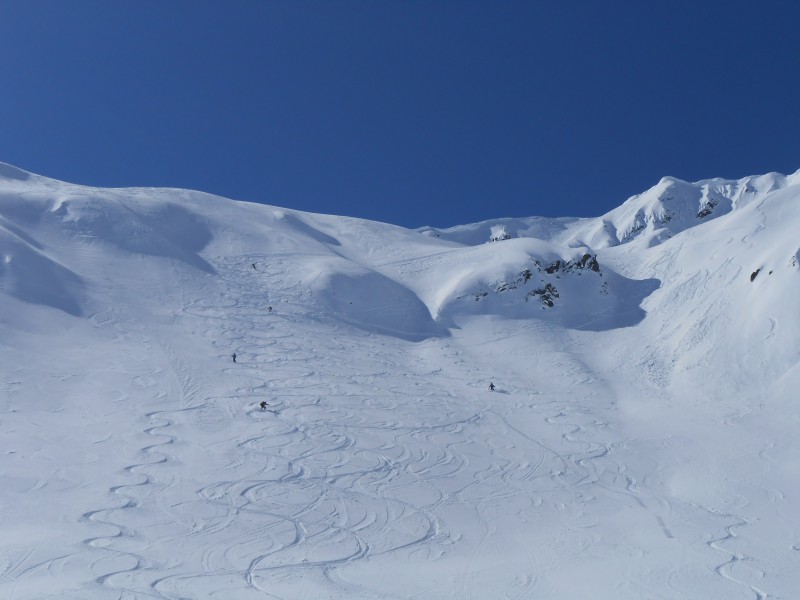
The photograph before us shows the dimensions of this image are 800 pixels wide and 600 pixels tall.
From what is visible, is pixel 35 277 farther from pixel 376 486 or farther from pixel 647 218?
pixel 647 218

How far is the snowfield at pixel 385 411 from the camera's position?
38.3 ft

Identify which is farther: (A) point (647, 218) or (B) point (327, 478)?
(A) point (647, 218)

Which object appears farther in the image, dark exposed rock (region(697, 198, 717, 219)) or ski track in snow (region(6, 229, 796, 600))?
dark exposed rock (region(697, 198, 717, 219))

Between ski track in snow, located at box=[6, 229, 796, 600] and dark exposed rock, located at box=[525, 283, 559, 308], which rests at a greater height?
dark exposed rock, located at box=[525, 283, 559, 308]

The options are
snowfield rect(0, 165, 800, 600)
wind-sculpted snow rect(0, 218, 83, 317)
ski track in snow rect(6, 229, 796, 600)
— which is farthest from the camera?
wind-sculpted snow rect(0, 218, 83, 317)

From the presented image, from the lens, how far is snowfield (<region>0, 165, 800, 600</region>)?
1167cm

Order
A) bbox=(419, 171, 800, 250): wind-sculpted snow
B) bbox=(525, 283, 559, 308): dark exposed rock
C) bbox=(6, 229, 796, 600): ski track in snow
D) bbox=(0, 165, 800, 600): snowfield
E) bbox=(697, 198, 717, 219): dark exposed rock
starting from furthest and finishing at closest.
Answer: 1. bbox=(697, 198, 717, 219): dark exposed rock
2. bbox=(419, 171, 800, 250): wind-sculpted snow
3. bbox=(525, 283, 559, 308): dark exposed rock
4. bbox=(0, 165, 800, 600): snowfield
5. bbox=(6, 229, 796, 600): ski track in snow

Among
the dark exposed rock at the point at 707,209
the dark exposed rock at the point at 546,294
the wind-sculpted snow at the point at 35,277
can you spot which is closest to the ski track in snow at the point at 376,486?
the wind-sculpted snow at the point at 35,277

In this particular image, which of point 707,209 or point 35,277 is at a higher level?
point 707,209

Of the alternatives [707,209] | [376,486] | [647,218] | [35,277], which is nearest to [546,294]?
[376,486]

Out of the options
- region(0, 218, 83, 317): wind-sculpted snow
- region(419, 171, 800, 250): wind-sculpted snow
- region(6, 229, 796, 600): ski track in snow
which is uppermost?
region(419, 171, 800, 250): wind-sculpted snow

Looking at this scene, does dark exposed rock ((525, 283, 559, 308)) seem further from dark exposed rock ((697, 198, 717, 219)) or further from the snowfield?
dark exposed rock ((697, 198, 717, 219))

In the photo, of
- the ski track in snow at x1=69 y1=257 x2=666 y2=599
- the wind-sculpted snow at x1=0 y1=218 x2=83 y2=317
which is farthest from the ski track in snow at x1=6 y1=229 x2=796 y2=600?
the wind-sculpted snow at x1=0 y1=218 x2=83 y2=317

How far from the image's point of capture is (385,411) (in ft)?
71.7
